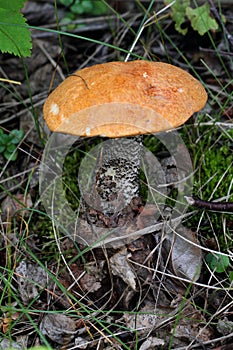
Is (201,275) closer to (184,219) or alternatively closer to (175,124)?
(184,219)

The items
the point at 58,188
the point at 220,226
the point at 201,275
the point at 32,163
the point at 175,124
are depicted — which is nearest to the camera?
the point at 175,124

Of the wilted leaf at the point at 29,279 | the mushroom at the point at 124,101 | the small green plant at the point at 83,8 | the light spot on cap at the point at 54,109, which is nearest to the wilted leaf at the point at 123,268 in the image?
the wilted leaf at the point at 29,279

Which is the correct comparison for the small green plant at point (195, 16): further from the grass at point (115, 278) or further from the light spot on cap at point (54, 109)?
the light spot on cap at point (54, 109)

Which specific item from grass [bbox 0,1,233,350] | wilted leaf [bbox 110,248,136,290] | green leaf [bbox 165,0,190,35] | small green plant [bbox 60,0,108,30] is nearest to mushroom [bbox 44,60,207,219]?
grass [bbox 0,1,233,350]

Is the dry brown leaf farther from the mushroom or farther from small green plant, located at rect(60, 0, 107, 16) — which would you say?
small green plant, located at rect(60, 0, 107, 16)

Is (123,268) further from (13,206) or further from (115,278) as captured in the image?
(13,206)

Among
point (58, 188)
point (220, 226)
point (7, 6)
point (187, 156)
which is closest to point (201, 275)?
point (220, 226)

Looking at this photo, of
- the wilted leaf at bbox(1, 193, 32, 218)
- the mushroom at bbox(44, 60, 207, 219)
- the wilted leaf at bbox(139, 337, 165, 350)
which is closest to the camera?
the mushroom at bbox(44, 60, 207, 219)

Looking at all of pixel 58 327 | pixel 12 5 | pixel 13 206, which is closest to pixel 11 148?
pixel 13 206
